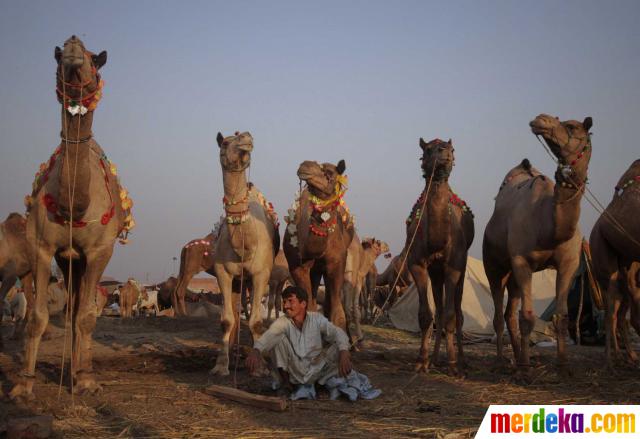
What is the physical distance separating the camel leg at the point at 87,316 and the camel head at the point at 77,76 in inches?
63.2

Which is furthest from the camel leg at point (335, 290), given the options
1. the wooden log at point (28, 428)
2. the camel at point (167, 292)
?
the camel at point (167, 292)

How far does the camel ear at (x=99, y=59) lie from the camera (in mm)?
6941

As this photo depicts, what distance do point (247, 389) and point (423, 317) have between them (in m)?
2.86

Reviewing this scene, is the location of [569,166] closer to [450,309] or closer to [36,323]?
[450,309]

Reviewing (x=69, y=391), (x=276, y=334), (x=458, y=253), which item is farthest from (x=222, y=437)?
(x=458, y=253)

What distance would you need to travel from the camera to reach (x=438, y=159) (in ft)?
28.5

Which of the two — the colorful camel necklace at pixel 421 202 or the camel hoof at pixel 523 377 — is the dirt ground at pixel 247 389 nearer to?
the camel hoof at pixel 523 377

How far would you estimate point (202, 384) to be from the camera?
26.2ft

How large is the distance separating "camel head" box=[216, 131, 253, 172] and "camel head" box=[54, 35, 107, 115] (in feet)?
7.57

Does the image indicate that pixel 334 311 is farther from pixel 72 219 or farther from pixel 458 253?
pixel 72 219

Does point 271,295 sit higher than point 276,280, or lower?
lower

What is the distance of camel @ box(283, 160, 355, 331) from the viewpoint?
891cm

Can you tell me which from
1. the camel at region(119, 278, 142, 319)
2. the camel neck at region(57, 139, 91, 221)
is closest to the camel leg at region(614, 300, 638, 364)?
the camel neck at region(57, 139, 91, 221)

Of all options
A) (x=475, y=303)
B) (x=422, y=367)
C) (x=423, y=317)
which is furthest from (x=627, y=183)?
(x=475, y=303)
